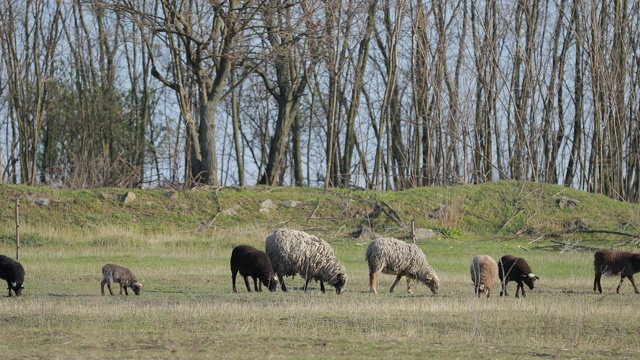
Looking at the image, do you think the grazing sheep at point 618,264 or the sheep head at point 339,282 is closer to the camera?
the sheep head at point 339,282

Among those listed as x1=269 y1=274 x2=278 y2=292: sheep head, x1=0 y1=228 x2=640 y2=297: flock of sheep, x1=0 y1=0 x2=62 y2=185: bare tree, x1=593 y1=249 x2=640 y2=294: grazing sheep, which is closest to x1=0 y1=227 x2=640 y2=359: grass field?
x1=269 y1=274 x2=278 y2=292: sheep head

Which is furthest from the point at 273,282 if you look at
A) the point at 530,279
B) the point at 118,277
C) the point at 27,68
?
the point at 27,68

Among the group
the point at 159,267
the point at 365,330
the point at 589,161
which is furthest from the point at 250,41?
the point at 365,330

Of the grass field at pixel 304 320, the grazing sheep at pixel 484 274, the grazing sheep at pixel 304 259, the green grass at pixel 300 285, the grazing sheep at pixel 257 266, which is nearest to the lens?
the grass field at pixel 304 320

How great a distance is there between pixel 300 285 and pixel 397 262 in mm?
3087

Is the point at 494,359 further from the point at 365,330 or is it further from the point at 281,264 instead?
the point at 281,264

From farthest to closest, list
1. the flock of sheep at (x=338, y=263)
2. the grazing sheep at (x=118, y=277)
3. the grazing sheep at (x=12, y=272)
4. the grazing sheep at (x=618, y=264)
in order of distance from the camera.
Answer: the grazing sheep at (x=618, y=264)
the flock of sheep at (x=338, y=263)
the grazing sheep at (x=118, y=277)
the grazing sheep at (x=12, y=272)

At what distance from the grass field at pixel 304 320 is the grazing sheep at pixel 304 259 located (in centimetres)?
38

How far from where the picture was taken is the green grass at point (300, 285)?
504 inches

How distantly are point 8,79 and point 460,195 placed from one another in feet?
79.5

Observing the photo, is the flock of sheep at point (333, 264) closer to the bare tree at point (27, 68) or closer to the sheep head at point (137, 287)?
the sheep head at point (137, 287)

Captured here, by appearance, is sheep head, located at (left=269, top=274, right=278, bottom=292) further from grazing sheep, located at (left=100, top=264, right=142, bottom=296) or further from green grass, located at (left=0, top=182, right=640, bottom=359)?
grazing sheep, located at (left=100, top=264, right=142, bottom=296)

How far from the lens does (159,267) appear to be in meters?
26.2

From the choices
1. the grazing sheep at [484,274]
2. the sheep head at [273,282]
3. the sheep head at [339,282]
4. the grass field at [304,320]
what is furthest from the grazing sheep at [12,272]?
the grazing sheep at [484,274]
